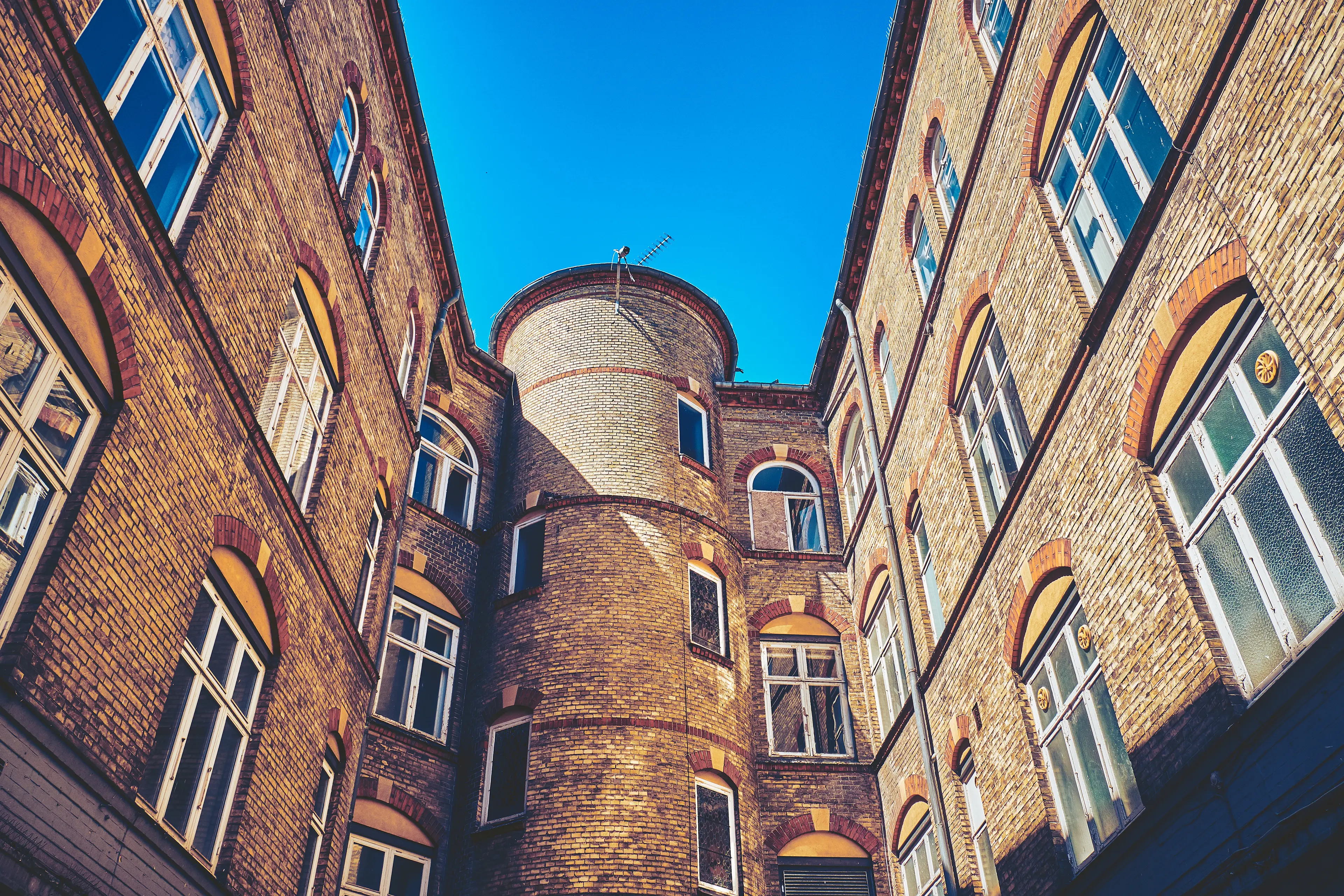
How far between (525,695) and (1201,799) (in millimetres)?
9997

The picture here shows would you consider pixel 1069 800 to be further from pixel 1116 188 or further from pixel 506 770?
pixel 506 770

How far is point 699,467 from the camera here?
1908 centimetres

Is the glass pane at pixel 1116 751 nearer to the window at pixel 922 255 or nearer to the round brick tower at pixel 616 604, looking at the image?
the round brick tower at pixel 616 604

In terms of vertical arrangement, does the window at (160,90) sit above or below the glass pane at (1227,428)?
above

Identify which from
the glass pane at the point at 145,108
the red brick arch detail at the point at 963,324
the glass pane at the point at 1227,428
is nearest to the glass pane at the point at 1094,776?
the glass pane at the point at 1227,428

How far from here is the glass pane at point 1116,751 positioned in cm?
879

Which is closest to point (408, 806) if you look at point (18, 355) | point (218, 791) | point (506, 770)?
point (506, 770)

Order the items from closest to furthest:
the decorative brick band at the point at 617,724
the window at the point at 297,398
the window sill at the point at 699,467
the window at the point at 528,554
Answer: the window at the point at 297,398, the decorative brick band at the point at 617,724, the window at the point at 528,554, the window sill at the point at 699,467

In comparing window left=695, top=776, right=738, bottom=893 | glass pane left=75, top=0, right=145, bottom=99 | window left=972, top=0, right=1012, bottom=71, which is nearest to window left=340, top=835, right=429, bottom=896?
window left=695, top=776, right=738, bottom=893

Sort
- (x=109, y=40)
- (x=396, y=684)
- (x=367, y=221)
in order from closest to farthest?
1. (x=109, y=40)
2. (x=367, y=221)
3. (x=396, y=684)

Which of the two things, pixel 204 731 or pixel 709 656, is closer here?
pixel 204 731

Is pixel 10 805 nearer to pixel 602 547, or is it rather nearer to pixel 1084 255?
pixel 1084 255

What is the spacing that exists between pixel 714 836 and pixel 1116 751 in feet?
23.6

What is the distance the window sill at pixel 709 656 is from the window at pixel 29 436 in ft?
35.5
